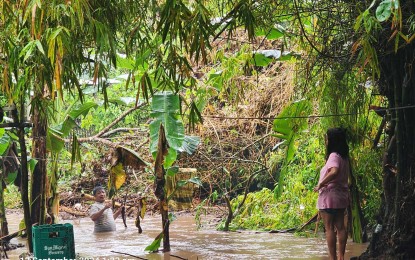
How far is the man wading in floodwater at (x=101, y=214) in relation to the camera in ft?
36.9

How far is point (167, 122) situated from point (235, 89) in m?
2.08

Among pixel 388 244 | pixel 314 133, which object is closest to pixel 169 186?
pixel 314 133

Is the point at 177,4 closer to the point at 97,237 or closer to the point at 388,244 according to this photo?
the point at 388,244

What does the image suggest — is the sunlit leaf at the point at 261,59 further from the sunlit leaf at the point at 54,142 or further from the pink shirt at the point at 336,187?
the sunlit leaf at the point at 54,142

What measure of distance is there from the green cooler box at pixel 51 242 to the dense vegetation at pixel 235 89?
80cm

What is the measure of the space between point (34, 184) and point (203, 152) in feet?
14.1

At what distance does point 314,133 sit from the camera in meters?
10.6

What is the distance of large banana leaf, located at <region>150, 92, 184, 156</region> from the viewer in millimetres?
8352

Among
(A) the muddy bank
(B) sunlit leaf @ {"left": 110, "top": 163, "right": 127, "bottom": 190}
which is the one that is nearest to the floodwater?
(A) the muddy bank

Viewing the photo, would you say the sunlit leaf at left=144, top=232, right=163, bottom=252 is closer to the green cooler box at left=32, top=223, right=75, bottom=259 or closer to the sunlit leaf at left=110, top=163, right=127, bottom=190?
the sunlit leaf at left=110, top=163, right=127, bottom=190

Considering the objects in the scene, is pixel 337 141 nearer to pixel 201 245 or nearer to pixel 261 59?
pixel 261 59

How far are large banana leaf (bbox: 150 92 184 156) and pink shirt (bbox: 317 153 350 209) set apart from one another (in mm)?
2043

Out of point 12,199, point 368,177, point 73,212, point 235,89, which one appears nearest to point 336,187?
point 368,177

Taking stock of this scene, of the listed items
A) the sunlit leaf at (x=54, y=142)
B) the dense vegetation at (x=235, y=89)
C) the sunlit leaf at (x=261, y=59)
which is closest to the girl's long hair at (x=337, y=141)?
the dense vegetation at (x=235, y=89)
